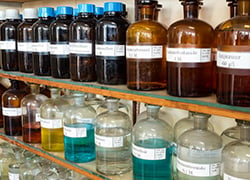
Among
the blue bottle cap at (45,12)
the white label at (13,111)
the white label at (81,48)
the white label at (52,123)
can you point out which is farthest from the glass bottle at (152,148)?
the white label at (13,111)

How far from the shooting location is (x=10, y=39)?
1.25m

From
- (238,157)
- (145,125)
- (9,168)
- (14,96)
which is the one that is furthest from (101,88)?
(9,168)

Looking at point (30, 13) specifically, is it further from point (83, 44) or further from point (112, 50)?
point (112, 50)

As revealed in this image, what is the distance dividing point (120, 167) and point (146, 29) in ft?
1.41

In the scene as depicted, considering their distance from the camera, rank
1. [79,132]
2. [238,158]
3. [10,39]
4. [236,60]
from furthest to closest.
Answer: [10,39] < [79,132] < [238,158] < [236,60]

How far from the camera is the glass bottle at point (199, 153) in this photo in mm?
741

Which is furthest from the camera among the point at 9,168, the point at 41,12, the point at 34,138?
the point at 9,168

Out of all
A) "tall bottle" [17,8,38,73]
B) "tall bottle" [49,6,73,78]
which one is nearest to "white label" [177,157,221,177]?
"tall bottle" [49,6,73,78]

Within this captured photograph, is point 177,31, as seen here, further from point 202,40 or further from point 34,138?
point 34,138

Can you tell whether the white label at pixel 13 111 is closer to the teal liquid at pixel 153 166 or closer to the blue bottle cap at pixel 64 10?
the blue bottle cap at pixel 64 10

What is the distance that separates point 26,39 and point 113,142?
53 centimetres

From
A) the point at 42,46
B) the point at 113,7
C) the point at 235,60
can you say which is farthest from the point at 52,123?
the point at 235,60

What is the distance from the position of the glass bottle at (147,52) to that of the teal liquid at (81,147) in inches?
12.1

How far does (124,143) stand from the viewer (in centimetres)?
96
